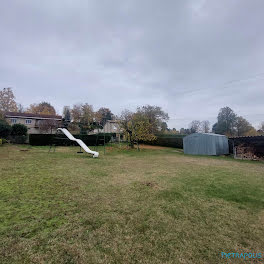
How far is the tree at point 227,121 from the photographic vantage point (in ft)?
99.6

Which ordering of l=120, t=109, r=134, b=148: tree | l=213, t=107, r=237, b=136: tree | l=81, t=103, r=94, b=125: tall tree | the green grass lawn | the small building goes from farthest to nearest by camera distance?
l=81, t=103, r=94, b=125: tall tree
l=213, t=107, r=237, b=136: tree
l=120, t=109, r=134, b=148: tree
the small building
the green grass lawn

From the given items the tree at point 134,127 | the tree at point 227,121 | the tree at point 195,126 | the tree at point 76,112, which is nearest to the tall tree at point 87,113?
the tree at point 76,112

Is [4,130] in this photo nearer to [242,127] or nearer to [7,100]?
[7,100]

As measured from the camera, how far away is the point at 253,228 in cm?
198

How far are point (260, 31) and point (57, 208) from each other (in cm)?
1537

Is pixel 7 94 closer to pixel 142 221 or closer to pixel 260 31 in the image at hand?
pixel 142 221

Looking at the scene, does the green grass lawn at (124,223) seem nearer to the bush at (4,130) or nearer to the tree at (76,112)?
the bush at (4,130)

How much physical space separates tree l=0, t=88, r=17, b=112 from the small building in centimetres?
3670

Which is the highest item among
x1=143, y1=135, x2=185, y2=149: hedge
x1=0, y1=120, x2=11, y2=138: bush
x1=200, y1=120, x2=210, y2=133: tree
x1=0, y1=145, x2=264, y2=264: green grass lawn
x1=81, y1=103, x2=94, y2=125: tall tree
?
x1=81, y1=103, x2=94, y2=125: tall tree

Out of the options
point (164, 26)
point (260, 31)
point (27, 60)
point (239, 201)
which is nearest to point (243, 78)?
point (260, 31)

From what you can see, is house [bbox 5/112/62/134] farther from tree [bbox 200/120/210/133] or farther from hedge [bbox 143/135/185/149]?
tree [bbox 200/120/210/133]

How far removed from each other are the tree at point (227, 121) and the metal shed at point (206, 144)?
2030 cm

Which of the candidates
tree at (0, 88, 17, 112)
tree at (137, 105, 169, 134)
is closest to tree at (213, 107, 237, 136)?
tree at (137, 105, 169, 134)

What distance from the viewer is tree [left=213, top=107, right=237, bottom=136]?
99.6 ft
